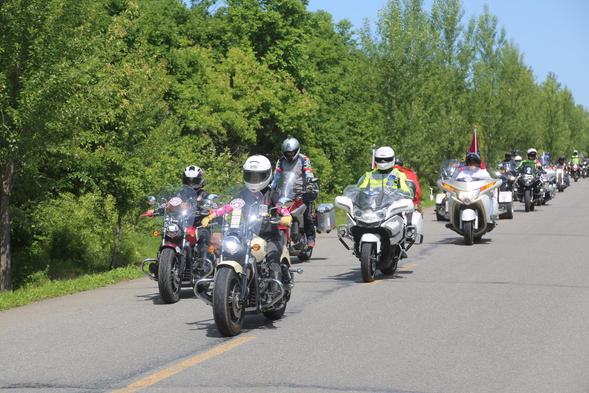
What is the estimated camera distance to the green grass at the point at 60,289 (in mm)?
10920

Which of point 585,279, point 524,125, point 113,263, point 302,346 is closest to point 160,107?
point 113,263

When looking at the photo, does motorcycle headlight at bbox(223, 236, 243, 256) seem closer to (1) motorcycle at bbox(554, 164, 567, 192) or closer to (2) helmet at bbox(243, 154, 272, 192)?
(2) helmet at bbox(243, 154, 272, 192)

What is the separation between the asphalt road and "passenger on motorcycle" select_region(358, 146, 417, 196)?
1.43 metres

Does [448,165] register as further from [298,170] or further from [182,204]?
[182,204]

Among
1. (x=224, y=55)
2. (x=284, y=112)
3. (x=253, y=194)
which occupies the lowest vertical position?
(x=253, y=194)

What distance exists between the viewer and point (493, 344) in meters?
7.50

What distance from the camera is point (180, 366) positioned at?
6762 mm

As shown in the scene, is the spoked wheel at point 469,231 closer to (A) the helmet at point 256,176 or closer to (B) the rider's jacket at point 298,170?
(B) the rider's jacket at point 298,170

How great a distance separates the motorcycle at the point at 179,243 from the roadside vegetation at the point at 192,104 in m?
2.31

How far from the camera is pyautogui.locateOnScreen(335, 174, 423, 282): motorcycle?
11596mm

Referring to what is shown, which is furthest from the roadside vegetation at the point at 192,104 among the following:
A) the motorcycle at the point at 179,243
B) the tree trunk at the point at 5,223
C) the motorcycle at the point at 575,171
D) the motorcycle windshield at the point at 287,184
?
the motorcycle at the point at 575,171

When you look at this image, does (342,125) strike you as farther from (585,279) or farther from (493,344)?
(493,344)

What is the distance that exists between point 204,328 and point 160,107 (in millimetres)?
11017

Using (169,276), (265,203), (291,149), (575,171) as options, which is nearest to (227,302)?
(265,203)
